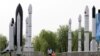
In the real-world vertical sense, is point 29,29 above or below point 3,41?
above

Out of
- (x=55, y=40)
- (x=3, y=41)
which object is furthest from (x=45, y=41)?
(x=3, y=41)

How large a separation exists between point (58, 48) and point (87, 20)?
19950 mm

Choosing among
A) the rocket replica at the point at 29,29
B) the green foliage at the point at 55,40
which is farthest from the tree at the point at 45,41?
the rocket replica at the point at 29,29

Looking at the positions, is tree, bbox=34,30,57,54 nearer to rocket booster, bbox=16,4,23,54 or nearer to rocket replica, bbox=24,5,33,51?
rocket replica, bbox=24,5,33,51

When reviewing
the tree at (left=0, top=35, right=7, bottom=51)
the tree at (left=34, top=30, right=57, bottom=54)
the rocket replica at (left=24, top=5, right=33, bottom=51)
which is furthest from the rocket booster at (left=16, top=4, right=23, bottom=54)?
the tree at (left=0, top=35, right=7, bottom=51)

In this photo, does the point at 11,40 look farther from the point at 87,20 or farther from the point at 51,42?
the point at 51,42

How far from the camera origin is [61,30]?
4616cm

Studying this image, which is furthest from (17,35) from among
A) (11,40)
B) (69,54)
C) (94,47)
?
(94,47)

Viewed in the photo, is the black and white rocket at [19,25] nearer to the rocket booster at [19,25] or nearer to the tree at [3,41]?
the rocket booster at [19,25]

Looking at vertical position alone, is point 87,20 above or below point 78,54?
above

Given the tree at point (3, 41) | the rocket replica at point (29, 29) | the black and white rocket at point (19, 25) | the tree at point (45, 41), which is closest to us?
the black and white rocket at point (19, 25)

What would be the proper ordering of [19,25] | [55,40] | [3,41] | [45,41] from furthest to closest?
[3,41]
[55,40]
[45,41]
[19,25]

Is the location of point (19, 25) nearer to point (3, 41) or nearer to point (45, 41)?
point (45, 41)

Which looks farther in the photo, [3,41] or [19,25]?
[3,41]
